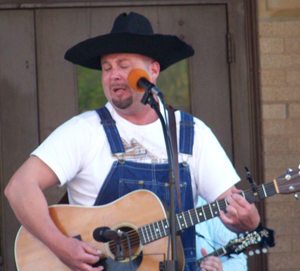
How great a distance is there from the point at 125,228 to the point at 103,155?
45 centimetres

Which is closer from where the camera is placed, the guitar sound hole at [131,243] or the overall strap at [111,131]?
the guitar sound hole at [131,243]

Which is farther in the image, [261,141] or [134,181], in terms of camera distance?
[261,141]

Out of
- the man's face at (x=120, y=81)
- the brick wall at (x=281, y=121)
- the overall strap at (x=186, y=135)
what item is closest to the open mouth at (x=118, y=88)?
the man's face at (x=120, y=81)

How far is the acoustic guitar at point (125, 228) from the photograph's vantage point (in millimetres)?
2664

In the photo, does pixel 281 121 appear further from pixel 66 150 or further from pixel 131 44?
pixel 66 150

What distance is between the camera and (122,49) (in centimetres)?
303

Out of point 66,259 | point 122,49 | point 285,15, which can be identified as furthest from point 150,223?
point 285,15

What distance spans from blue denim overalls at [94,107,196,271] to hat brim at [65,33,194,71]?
1.58ft

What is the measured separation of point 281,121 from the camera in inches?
161

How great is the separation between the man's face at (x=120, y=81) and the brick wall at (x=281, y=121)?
56.0 inches

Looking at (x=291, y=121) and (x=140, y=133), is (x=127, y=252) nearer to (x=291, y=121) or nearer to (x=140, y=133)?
(x=140, y=133)

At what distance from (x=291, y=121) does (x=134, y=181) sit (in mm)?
1770

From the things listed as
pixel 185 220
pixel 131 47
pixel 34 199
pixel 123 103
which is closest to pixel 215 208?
pixel 185 220

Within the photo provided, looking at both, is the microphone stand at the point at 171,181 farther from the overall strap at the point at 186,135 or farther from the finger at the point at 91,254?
the overall strap at the point at 186,135
